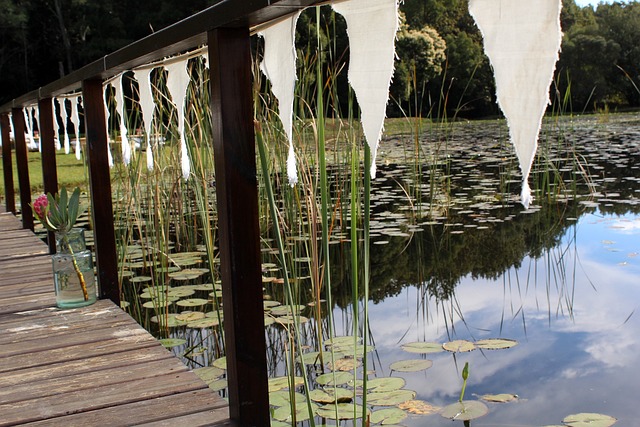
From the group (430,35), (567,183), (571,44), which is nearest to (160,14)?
(430,35)

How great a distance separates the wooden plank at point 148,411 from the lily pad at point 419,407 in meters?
0.64

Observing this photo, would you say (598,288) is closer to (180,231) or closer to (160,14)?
(180,231)

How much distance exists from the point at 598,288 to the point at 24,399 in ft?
7.50

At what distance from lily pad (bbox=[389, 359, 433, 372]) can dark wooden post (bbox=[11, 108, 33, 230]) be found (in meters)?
2.28

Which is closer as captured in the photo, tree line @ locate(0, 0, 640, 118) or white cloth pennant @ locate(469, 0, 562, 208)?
→ white cloth pennant @ locate(469, 0, 562, 208)

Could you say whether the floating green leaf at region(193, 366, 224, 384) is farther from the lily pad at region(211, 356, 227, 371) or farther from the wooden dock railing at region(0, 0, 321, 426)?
the wooden dock railing at region(0, 0, 321, 426)

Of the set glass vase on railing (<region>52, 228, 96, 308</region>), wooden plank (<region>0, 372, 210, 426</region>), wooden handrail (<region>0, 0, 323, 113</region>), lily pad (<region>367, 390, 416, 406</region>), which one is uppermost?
wooden handrail (<region>0, 0, 323, 113</region>)

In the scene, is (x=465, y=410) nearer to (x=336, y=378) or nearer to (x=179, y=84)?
(x=336, y=378)

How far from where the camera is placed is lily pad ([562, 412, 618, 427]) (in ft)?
5.45

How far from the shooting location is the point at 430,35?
78.6 ft

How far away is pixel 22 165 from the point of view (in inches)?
145

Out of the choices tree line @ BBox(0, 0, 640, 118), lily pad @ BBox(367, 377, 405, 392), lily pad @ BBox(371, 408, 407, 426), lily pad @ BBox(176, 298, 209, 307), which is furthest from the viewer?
tree line @ BBox(0, 0, 640, 118)

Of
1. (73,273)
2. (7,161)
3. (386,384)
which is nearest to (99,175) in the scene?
(73,273)

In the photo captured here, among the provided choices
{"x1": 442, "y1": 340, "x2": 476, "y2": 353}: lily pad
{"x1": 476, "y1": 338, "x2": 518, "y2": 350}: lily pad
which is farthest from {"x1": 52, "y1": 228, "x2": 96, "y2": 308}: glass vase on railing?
{"x1": 476, "y1": 338, "x2": 518, "y2": 350}: lily pad
